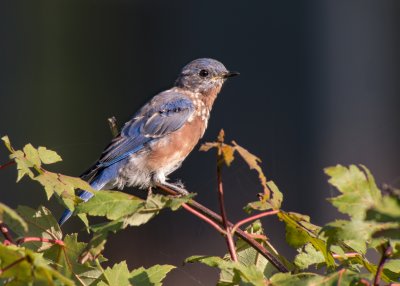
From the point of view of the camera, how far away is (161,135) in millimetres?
3654

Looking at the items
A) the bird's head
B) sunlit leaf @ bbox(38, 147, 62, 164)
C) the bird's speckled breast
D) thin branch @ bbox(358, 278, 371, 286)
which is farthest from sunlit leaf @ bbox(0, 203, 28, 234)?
the bird's head

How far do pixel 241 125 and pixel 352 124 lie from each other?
34.9 inches

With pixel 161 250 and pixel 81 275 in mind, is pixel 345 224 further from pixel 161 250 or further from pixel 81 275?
pixel 161 250

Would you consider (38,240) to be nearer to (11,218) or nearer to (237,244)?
(11,218)

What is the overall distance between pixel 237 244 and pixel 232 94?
15.2 ft

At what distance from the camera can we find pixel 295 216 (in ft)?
4.78

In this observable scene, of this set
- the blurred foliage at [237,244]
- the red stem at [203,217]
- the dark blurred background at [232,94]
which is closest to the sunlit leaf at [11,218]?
the blurred foliage at [237,244]

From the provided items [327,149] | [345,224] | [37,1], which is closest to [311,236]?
[345,224]

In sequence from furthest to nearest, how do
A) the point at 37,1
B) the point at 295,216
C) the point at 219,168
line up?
the point at 37,1
the point at 295,216
the point at 219,168

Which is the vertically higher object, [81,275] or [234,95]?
[81,275]

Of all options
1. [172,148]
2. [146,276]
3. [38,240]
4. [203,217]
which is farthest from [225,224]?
[172,148]

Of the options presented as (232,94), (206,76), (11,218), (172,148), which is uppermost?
(11,218)

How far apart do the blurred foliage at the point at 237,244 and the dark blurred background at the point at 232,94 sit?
12.6ft

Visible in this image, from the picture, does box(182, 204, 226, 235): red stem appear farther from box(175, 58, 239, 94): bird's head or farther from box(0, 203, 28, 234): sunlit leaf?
box(175, 58, 239, 94): bird's head
